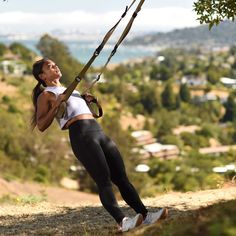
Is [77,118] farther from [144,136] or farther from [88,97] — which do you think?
[144,136]

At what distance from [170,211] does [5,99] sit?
5731 cm

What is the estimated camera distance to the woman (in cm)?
459

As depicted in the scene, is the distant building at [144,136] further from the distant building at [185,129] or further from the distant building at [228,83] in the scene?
the distant building at [228,83]

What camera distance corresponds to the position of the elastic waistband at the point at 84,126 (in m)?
4.63

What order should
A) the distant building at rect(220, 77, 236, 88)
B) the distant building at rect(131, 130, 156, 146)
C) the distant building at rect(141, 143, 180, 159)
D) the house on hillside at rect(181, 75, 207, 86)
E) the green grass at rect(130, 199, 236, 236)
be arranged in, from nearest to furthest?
1. the green grass at rect(130, 199, 236, 236)
2. the distant building at rect(141, 143, 180, 159)
3. the distant building at rect(131, 130, 156, 146)
4. the house on hillside at rect(181, 75, 207, 86)
5. the distant building at rect(220, 77, 236, 88)

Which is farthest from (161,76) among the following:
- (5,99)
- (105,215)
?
(105,215)

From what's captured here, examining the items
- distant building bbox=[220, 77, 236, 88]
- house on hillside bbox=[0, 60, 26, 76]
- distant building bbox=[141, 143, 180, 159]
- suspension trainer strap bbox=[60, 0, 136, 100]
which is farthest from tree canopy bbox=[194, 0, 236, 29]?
distant building bbox=[220, 77, 236, 88]

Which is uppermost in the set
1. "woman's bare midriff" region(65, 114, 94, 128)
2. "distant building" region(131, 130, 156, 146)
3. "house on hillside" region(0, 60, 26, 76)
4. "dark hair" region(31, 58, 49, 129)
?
"dark hair" region(31, 58, 49, 129)

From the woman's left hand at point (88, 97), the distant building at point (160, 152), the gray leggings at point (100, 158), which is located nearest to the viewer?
the gray leggings at point (100, 158)

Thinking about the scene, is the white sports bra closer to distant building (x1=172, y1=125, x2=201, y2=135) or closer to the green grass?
the green grass

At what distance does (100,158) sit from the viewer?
4.57 meters

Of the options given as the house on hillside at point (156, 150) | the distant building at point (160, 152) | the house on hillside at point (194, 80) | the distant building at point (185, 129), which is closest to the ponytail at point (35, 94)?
the house on hillside at point (156, 150)

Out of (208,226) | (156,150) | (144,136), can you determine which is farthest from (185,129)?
(208,226)

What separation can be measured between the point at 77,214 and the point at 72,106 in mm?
2847
